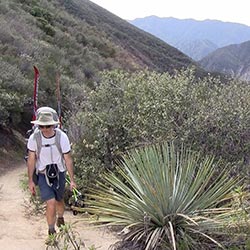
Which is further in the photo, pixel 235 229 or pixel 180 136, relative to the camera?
pixel 180 136

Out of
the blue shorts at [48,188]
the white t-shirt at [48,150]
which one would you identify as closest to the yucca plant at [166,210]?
the blue shorts at [48,188]

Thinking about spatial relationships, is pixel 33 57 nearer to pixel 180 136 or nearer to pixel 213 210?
pixel 180 136

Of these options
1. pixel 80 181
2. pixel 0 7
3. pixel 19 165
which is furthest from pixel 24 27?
pixel 80 181

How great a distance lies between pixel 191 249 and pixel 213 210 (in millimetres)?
460

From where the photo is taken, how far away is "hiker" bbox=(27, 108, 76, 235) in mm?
5199

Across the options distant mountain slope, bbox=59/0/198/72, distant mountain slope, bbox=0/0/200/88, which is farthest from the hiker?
distant mountain slope, bbox=59/0/198/72

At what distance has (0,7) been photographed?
2331cm

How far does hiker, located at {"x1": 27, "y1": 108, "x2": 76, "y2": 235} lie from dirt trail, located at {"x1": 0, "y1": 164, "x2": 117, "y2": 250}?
59cm

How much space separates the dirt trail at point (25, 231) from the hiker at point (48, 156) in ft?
1.93

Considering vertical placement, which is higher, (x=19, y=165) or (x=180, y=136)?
(x=180, y=136)

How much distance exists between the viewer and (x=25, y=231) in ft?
20.3

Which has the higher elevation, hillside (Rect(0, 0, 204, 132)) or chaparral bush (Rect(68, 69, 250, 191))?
chaparral bush (Rect(68, 69, 250, 191))

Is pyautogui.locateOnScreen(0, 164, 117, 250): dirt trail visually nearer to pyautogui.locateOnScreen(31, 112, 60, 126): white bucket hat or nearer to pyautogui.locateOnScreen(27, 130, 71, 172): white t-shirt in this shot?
pyautogui.locateOnScreen(27, 130, 71, 172): white t-shirt

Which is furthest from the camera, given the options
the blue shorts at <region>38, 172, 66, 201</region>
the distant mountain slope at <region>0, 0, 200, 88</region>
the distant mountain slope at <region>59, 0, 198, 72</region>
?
the distant mountain slope at <region>59, 0, 198, 72</region>
